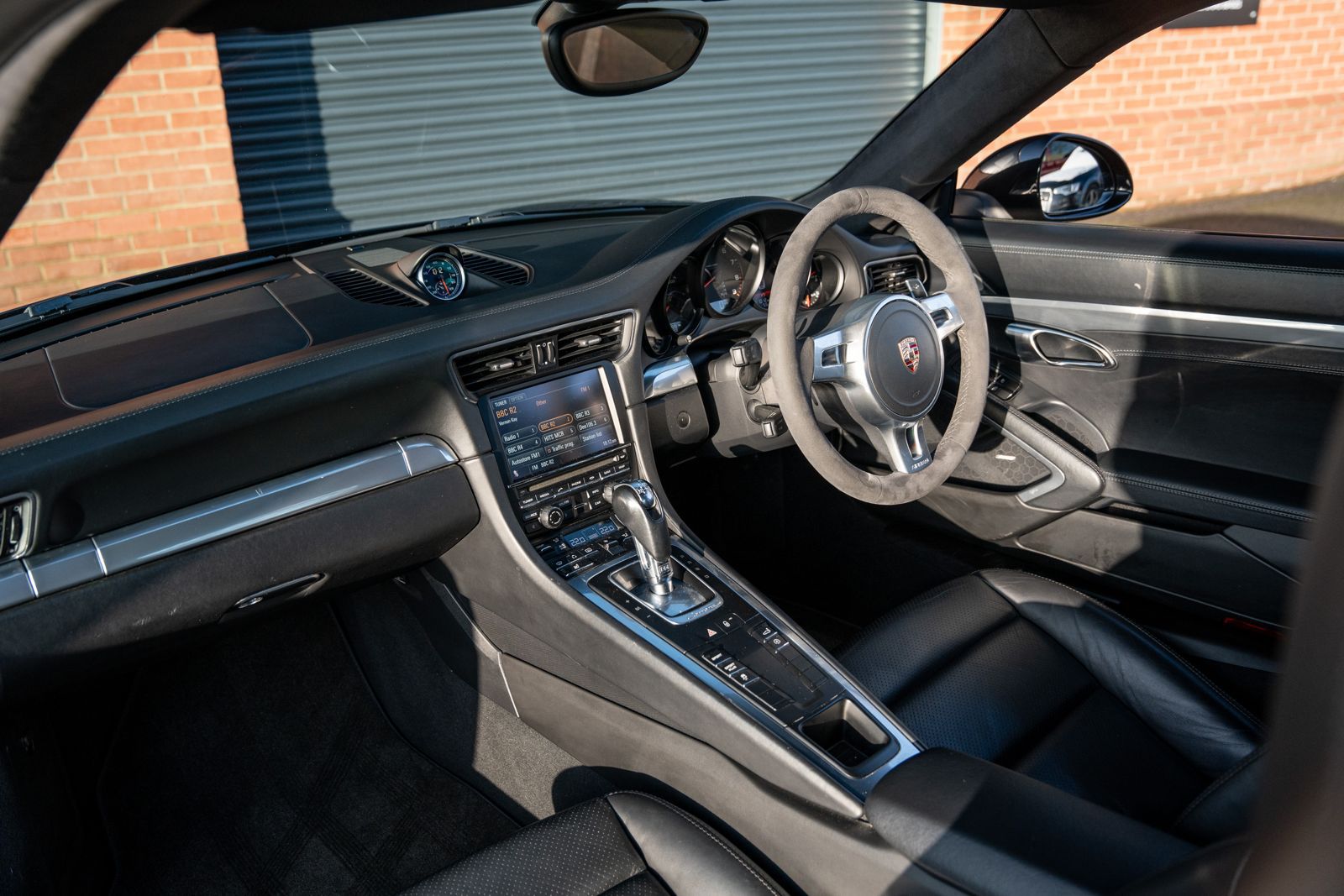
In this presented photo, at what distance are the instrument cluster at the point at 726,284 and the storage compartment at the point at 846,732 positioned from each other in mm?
807

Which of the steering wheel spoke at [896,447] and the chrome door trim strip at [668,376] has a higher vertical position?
the chrome door trim strip at [668,376]

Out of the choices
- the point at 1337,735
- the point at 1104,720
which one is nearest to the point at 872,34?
the point at 1104,720

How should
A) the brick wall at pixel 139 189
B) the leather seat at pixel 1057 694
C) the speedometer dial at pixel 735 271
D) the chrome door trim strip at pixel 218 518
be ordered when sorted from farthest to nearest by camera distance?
the speedometer dial at pixel 735 271 → the leather seat at pixel 1057 694 → the chrome door trim strip at pixel 218 518 → the brick wall at pixel 139 189

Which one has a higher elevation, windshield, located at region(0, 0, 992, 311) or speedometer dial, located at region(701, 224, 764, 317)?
windshield, located at region(0, 0, 992, 311)

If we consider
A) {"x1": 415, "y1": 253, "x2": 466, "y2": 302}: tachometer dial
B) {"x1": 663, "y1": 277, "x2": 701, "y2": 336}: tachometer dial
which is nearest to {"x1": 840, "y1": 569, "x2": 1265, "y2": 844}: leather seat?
{"x1": 663, "y1": 277, "x2": 701, "y2": 336}: tachometer dial

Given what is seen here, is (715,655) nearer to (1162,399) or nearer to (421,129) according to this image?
(1162,399)

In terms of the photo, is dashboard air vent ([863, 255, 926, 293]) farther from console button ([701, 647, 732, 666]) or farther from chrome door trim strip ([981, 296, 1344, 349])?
console button ([701, 647, 732, 666])

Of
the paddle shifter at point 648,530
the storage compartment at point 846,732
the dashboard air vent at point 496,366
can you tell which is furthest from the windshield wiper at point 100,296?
the storage compartment at point 846,732

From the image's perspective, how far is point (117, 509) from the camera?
1598mm

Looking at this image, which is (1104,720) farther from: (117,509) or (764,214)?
(117,509)

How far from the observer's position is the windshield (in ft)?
5.63

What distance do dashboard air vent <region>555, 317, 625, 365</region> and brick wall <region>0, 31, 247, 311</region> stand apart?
731mm

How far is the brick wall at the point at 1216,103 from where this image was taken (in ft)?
10.2

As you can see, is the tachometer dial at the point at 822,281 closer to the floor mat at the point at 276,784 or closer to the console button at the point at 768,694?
the console button at the point at 768,694
